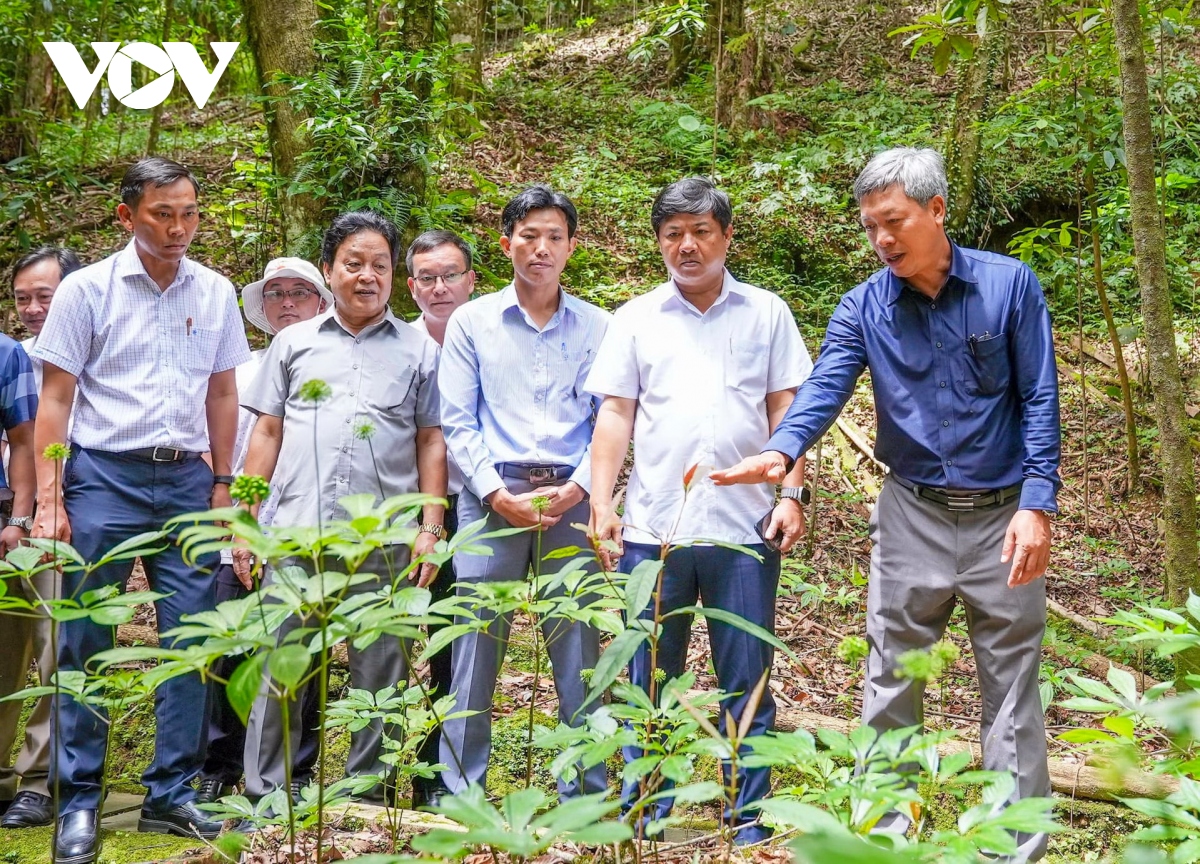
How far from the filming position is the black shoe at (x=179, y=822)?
3.26 m

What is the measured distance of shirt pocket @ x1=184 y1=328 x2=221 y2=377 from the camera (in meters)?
3.56

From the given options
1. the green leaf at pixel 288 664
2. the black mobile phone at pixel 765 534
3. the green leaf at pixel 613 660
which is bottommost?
the black mobile phone at pixel 765 534

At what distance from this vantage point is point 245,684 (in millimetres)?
1303

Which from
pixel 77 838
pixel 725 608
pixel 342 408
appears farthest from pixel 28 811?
pixel 725 608

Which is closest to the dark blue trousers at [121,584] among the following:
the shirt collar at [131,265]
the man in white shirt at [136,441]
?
the man in white shirt at [136,441]

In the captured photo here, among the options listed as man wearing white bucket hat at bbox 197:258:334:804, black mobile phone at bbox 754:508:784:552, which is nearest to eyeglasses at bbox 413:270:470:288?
man wearing white bucket hat at bbox 197:258:334:804

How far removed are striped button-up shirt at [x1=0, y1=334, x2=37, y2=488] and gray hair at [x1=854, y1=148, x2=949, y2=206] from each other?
9.82ft

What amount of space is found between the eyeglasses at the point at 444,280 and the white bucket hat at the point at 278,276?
36cm

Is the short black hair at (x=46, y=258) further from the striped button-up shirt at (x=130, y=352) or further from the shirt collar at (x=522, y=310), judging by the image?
the shirt collar at (x=522, y=310)

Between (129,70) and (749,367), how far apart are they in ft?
37.3

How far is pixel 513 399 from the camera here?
3.60 metres

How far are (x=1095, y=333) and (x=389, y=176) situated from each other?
6.18 m

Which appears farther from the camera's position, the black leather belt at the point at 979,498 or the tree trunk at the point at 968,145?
the tree trunk at the point at 968,145

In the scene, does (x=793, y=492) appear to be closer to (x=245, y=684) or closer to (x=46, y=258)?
(x=245, y=684)
